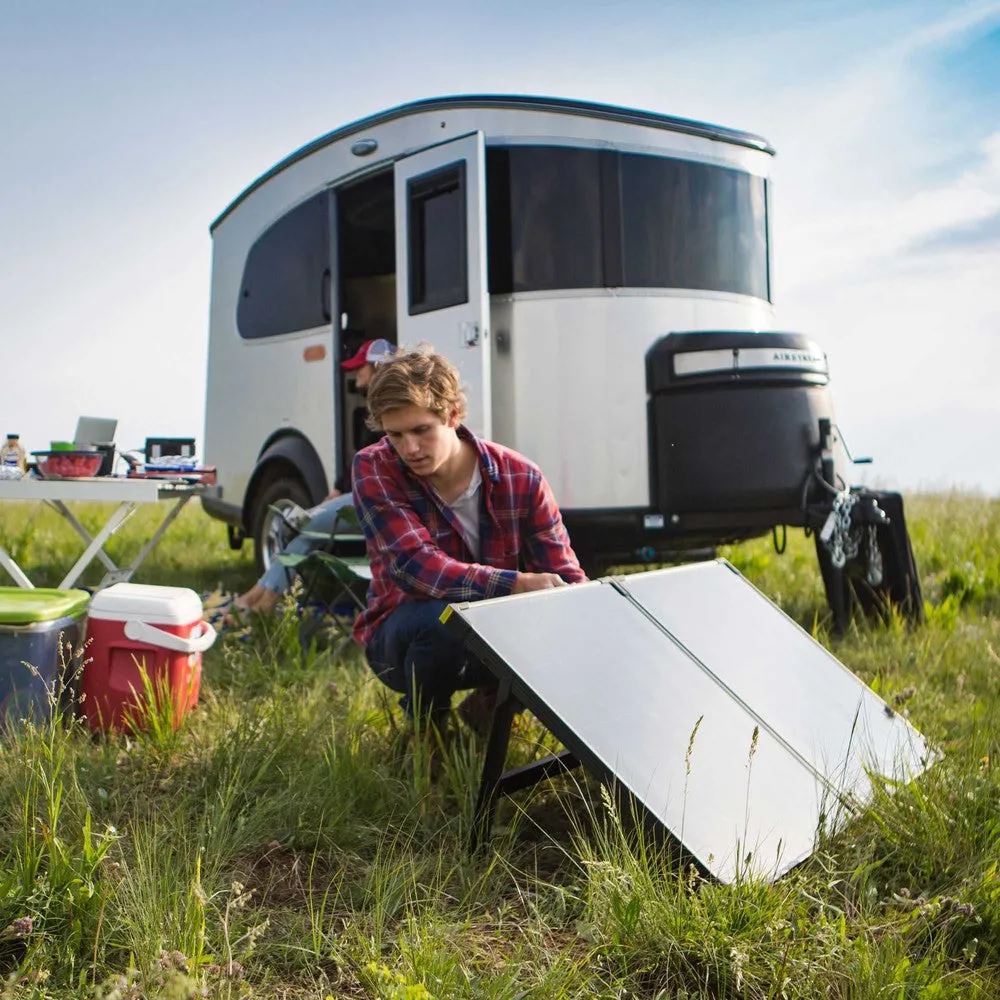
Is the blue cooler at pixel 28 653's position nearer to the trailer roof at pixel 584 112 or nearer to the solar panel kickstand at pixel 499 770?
the solar panel kickstand at pixel 499 770

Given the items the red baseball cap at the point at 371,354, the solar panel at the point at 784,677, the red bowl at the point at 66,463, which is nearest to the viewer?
the solar panel at the point at 784,677

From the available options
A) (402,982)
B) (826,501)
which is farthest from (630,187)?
(402,982)

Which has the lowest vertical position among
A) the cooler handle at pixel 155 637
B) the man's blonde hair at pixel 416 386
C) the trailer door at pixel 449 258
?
the cooler handle at pixel 155 637

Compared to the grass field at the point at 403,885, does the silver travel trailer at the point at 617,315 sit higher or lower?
higher

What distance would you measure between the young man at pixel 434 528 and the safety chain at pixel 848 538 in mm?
2186

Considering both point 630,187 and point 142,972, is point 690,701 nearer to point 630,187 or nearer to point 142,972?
point 142,972

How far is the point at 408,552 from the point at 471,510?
0.31 m

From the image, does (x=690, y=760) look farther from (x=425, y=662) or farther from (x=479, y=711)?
(x=479, y=711)

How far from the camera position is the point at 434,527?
10.3 ft

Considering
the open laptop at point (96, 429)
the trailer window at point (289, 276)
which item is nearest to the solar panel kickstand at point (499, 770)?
the trailer window at point (289, 276)

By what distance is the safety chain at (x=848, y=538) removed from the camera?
16.4 feet

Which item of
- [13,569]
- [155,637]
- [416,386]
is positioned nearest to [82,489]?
[13,569]

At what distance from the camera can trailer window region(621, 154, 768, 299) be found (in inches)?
206

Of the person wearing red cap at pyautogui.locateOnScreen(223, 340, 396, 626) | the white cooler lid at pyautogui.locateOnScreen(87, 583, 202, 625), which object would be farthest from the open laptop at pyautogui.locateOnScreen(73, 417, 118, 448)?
the white cooler lid at pyautogui.locateOnScreen(87, 583, 202, 625)
